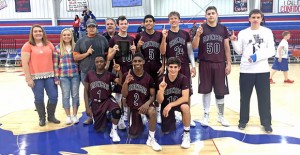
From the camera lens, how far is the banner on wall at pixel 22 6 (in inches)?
624

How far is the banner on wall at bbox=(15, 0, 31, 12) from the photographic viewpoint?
52.0 feet

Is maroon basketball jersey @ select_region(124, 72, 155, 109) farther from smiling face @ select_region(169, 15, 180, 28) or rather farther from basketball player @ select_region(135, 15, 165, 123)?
smiling face @ select_region(169, 15, 180, 28)

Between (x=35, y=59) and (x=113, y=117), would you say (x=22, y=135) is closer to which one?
(x=35, y=59)

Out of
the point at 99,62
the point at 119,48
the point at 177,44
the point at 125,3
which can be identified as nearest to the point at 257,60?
the point at 177,44

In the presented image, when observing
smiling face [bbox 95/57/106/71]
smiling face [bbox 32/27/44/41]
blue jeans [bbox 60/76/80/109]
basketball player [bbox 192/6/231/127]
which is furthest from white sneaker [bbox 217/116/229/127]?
smiling face [bbox 32/27/44/41]

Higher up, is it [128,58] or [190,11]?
[190,11]

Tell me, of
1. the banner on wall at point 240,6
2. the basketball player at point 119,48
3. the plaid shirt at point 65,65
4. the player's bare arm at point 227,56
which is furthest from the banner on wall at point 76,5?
the player's bare arm at point 227,56

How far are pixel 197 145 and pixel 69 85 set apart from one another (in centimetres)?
226

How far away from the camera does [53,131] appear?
454 cm

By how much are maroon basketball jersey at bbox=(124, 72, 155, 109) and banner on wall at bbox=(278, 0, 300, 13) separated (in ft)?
43.0

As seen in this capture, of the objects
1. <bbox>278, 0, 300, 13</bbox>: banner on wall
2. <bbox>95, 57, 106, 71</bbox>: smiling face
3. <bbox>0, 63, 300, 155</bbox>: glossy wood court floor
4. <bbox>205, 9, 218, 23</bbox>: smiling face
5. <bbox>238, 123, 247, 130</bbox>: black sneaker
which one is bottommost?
<bbox>0, 63, 300, 155</bbox>: glossy wood court floor

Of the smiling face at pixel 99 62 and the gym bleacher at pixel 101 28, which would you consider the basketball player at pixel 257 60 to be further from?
the gym bleacher at pixel 101 28

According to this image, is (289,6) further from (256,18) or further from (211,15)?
(211,15)

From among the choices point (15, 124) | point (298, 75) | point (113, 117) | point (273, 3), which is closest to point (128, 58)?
point (113, 117)
